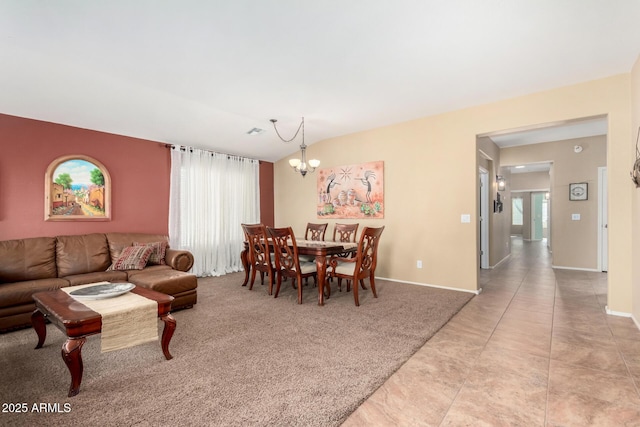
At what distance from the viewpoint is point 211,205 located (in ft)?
18.2

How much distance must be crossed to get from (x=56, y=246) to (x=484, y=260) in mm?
7108

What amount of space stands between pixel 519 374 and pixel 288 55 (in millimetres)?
3231

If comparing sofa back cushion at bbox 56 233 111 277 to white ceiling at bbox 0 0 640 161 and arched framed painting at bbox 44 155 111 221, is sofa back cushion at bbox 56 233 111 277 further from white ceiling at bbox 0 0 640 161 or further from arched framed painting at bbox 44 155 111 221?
white ceiling at bbox 0 0 640 161

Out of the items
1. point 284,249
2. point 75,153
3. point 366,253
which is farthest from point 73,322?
point 75,153

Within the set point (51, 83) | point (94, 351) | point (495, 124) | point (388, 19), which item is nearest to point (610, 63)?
point (495, 124)

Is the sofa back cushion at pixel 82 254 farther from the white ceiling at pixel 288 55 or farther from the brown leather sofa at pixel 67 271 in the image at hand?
the white ceiling at pixel 288 55

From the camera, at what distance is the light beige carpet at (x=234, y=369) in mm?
1680

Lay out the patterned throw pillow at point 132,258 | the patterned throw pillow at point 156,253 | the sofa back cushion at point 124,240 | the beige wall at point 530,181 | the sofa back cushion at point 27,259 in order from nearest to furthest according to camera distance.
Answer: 1. the sofa back cushion at point 27,259
2. the patterned throw pillow at point 132,258
3. the sofa back cushion at point 124,240
4. the patterned throw pillow at point 156,253
5. the beige wall at point 530,181

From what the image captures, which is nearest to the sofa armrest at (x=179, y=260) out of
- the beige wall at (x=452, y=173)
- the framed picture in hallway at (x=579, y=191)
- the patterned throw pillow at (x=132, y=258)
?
the patterned throw pillow at (x=132, y=258)

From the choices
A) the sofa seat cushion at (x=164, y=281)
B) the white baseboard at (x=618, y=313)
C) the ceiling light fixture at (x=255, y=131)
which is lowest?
the white baseboard at (x=618, y=313)

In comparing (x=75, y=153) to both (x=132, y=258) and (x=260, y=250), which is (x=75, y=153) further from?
(x=260, y=250)

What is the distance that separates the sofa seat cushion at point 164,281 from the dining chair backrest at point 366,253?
204cm

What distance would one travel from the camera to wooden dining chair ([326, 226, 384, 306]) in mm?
3635

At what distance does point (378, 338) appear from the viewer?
266cm
